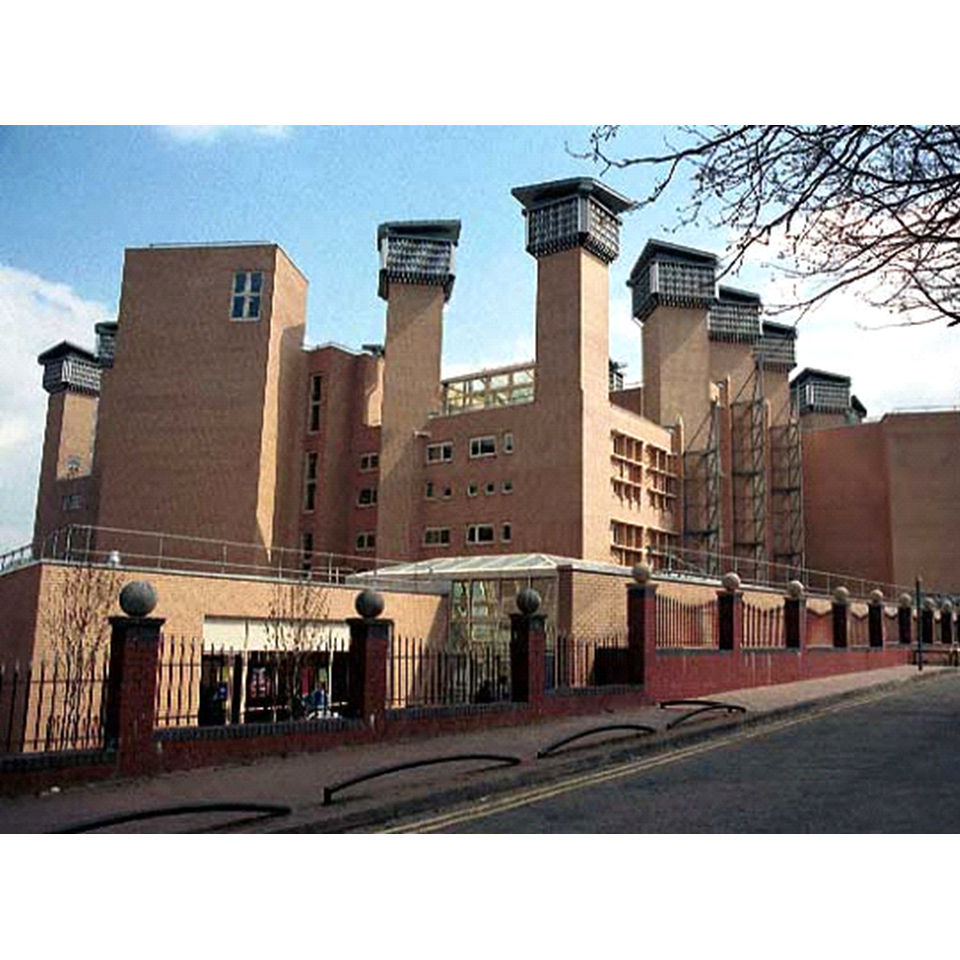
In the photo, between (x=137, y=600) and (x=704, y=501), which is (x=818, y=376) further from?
(x=137, y=600)

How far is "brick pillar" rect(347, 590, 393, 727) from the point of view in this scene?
1334 centimetres

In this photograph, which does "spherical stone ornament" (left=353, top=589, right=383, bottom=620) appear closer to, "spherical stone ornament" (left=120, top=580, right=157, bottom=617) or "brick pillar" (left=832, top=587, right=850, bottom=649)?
"spherical stone ornament" (left=120, top=580, right=157, bottom=617)

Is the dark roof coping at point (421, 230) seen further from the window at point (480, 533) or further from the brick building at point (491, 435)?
the window at point (480, 533)

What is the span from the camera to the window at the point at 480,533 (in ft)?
152

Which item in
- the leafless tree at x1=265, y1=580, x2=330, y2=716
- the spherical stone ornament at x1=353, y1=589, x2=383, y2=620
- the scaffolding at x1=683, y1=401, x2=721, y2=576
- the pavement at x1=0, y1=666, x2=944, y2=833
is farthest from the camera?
the scaffolding at x1=683, y1=401, x2=721, y2=576

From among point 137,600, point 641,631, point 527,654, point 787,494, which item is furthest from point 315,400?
point 137,600

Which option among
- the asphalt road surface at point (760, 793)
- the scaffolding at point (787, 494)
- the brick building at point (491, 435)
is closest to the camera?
the asphalt road surface at point (760, 793)

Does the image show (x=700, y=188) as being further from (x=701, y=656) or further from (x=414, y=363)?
(x=414, y=363)

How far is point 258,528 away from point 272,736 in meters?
33.3

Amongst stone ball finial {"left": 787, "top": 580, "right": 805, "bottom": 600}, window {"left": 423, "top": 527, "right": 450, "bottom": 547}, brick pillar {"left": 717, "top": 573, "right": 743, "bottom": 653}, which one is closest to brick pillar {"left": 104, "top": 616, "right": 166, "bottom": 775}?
brick pillar {"left": 717, "top": 573, "right": 743, "bottom": 653}

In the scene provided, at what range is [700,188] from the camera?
848cm

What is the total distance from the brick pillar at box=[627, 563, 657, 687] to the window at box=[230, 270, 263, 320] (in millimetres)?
31919

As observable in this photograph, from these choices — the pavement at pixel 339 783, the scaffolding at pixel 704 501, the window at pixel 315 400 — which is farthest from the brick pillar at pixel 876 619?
the window at pixel 315 400

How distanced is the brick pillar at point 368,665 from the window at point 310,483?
37662 millimetres
